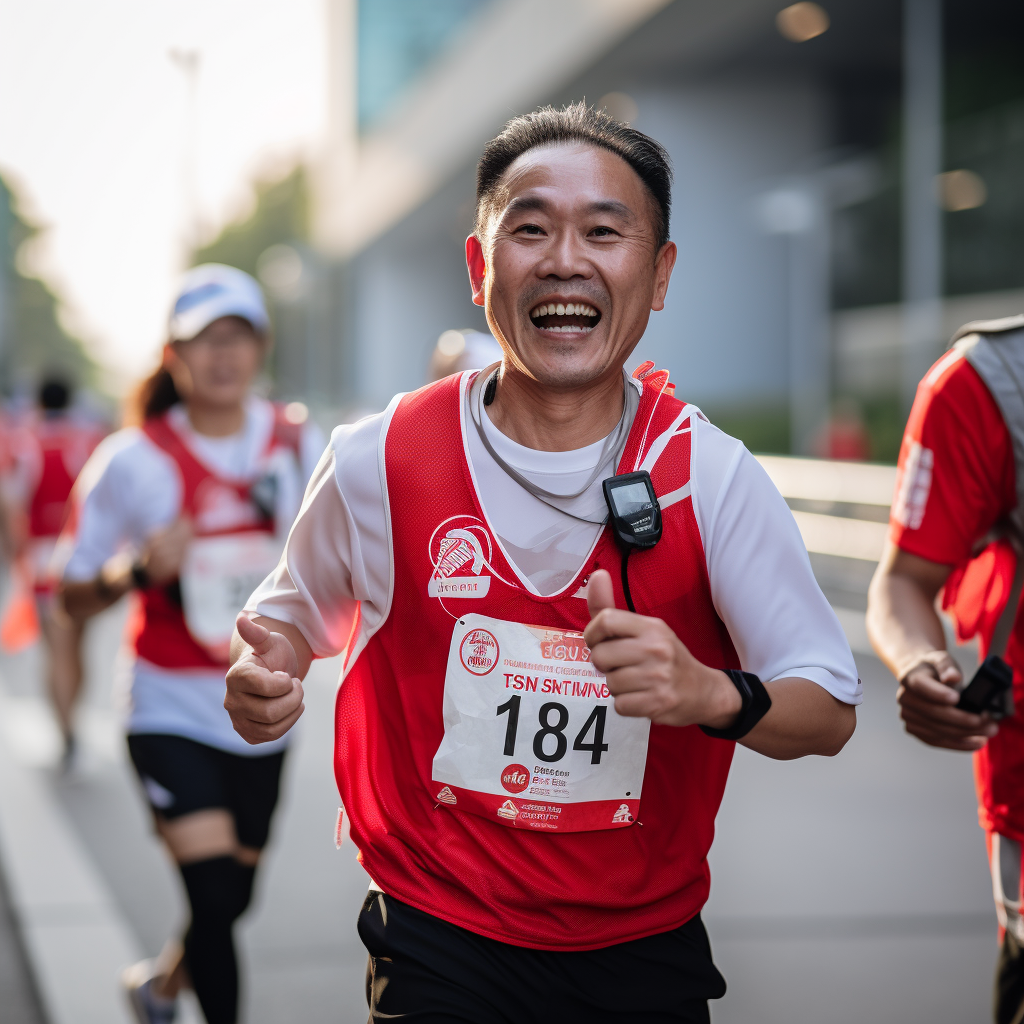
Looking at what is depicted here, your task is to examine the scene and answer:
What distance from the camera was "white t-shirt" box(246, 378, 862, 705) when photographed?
2.16 m

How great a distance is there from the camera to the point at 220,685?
406cm

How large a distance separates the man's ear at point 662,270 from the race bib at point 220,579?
6.75 ft

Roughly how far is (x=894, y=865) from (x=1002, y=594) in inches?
127

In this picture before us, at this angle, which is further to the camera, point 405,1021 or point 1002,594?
point 1002,594

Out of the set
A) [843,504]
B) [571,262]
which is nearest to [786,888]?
[571,262]

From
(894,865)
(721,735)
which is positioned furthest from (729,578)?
(894,865)

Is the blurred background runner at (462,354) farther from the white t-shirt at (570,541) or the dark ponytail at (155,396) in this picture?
the white t-shirt at (570,541)

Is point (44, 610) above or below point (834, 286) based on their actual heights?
below

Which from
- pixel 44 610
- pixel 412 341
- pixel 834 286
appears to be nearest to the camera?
pixel 44 610

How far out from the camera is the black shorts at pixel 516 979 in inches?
89.0

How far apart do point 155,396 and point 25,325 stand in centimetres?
5950

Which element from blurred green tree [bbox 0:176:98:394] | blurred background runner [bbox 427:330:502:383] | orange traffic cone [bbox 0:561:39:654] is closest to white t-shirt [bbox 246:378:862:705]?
blurred background runner [bbox 427:330:502:383]

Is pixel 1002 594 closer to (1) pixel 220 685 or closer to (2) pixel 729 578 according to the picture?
(2) pixel 729 578

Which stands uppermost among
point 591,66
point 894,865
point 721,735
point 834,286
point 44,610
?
point 591,66
